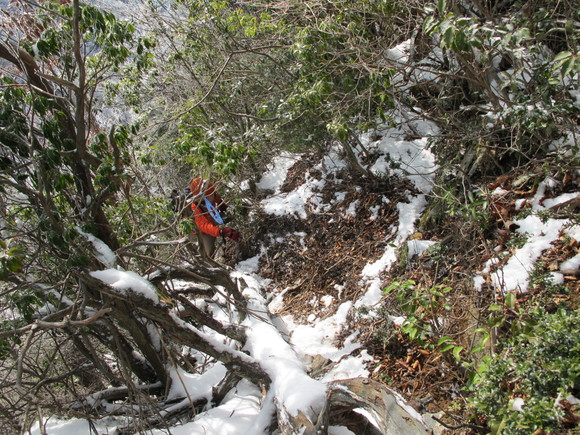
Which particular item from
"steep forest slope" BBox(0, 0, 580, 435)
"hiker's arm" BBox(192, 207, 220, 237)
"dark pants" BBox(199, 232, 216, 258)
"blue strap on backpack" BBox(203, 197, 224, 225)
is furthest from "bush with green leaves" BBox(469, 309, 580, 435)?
"dark pants" BBox(199, 232, 216, 258)

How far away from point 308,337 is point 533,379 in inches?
105

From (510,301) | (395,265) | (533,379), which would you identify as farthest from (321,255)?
(533,379)

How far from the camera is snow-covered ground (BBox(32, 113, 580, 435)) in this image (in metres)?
2.75

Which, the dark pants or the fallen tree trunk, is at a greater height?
the fallen tree trunk

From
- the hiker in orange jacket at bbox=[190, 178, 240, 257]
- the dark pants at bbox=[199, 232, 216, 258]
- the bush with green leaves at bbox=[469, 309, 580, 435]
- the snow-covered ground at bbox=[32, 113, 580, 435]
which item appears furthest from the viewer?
the dark pants at bbox=[199, 232, 216, 258]

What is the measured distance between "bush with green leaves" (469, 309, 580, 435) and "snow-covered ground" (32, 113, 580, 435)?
1.68 feet

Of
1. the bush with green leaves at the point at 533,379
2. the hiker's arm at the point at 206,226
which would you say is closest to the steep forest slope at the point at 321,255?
the bush with green leaves at the point at 533,379

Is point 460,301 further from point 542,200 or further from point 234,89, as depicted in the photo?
point 234,89

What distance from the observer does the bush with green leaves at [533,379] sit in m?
1.88

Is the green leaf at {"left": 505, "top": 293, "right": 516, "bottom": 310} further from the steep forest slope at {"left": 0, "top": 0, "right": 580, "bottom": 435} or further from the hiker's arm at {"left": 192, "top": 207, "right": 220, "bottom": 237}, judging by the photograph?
the hiker's arm at {"left": 192, "top": 207, "right": 220, "bottom": 237}

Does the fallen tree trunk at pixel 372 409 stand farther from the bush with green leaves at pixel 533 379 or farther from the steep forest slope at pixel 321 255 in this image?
the bush with green leaves at pixel 533 379

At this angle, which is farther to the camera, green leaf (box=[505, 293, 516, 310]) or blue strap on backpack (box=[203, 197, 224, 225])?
blue strap on backpack (box=[203, 197, 224, 225])

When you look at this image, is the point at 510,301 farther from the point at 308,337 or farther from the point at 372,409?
the point at 308,337

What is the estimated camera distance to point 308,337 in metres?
Answer: 4.39
